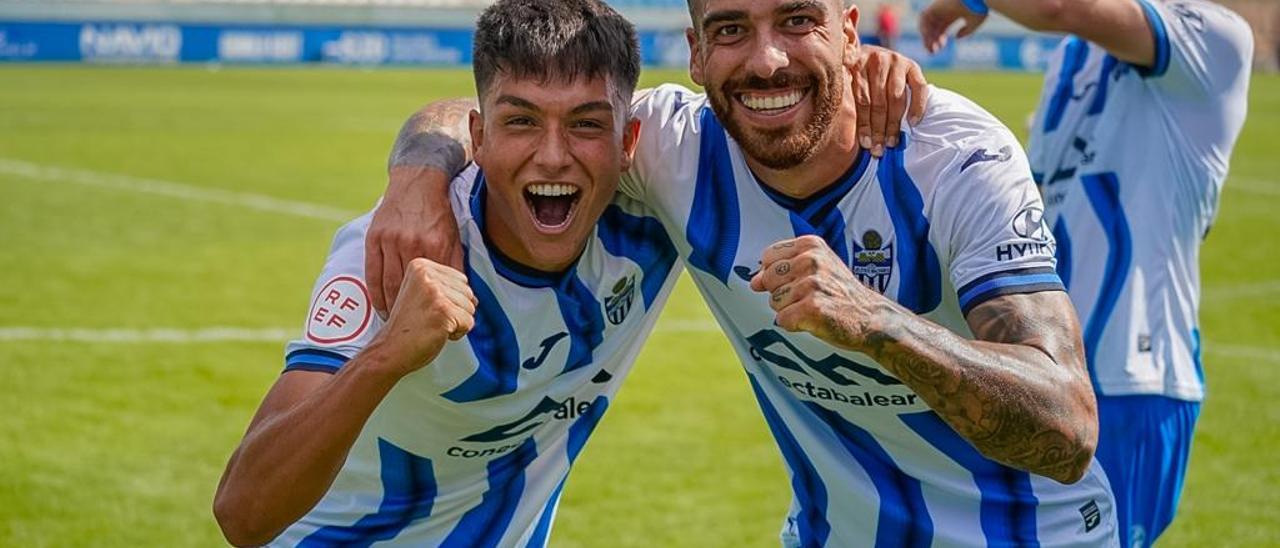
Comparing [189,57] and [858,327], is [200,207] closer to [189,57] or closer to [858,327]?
[858,327]

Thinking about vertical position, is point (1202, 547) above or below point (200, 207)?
above

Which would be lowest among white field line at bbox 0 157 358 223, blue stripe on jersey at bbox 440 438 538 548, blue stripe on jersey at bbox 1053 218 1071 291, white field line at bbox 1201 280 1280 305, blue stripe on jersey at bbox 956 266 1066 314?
white field line at bbox 0 157 358 223

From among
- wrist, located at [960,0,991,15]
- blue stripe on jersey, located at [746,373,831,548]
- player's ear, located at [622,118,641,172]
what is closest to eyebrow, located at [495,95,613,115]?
player's ear, located at [622,118,641,172]

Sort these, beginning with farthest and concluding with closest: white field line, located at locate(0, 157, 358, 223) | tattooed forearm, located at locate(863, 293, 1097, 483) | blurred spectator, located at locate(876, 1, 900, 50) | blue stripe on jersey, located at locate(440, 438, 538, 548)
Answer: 1. blurred spectator, located at locate(876, 1, 900, 50)
2. white field line, located at locate(0, 157, 358, 223)
3. blue stripe on jersey, located at locate(440, 438, 538, 548)
4. tattooed forearm, located at locate(863, 293, 1097, 483)

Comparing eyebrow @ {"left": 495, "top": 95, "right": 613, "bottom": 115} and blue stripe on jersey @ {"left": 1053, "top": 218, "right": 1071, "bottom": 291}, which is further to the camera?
blue stripe on jersey @ {"left": 1053, "top": 218, "right": 1071, "bottom": 291}

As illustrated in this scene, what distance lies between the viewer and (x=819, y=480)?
13.8 feet

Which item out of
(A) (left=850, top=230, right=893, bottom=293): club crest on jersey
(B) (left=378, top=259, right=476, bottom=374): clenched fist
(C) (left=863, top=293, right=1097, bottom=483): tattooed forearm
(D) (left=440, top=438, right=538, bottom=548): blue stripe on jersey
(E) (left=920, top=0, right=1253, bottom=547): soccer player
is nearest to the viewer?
(C) (left=863, top=293, right=1097, bottom=483): tattooed forearm

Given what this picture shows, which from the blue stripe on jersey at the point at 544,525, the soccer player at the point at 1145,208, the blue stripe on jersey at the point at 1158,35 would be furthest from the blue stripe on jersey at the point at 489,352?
the blue stripe on jersey at the point at 1158,35

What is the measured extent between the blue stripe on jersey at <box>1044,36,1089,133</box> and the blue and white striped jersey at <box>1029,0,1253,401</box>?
0.19m

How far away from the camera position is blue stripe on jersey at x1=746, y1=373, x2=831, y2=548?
422 cm

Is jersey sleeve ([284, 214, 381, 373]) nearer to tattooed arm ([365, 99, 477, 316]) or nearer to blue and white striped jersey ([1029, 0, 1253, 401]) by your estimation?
tattooed arm ([365, 99, 477, 316])

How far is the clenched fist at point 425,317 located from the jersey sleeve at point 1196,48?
2.70m

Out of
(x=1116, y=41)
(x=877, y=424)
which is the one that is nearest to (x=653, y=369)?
(x=1116, y=41)

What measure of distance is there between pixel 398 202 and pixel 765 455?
405 centimetres
